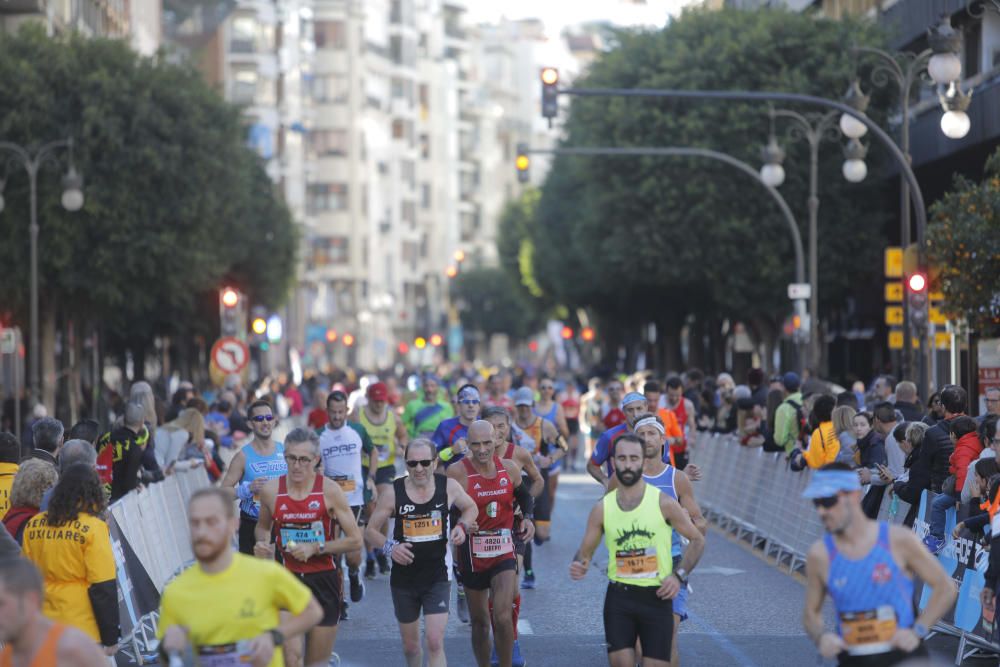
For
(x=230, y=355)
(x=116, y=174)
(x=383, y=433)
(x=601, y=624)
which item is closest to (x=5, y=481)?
(x=601, y=624)

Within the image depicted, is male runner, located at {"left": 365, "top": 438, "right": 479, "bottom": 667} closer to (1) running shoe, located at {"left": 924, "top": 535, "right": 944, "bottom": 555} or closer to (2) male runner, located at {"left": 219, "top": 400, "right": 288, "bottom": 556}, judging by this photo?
(2) male runner, located at {"left": 219, "top": 400, "right": 288, "bottom": 556}

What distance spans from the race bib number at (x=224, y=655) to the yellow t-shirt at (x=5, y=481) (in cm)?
541

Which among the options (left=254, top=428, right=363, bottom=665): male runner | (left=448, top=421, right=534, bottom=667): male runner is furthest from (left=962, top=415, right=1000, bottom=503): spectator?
(left=254, top=428, right=363, bottom=665): male runner

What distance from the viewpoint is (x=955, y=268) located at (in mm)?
26516

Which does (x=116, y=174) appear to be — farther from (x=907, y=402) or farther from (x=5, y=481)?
(x=5, y=481)

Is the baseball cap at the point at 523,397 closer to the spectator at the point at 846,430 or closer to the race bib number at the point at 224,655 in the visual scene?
the spectator at the point at 846,430

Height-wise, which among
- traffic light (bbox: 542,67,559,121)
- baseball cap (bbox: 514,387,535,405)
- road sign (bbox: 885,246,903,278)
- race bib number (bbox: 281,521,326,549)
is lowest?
race bib number (bbox: 281,521,326,549)

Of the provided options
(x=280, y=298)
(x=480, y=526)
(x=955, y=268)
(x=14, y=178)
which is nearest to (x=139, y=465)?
(x=480, y=526)

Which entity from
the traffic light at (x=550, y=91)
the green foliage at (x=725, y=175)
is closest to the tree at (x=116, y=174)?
the green foliage at (x=725, y=175)

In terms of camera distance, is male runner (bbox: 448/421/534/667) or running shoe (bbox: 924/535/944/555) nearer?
male runner (bbox: 448/421/534/667)

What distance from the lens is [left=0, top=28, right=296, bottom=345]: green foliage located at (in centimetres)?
5009

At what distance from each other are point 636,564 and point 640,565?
0.8 inches

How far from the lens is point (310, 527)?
1150cm

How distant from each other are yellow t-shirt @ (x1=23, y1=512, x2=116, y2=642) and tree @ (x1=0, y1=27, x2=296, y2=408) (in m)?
40.0
